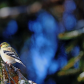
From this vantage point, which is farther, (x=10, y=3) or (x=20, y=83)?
(x=10, y=3)

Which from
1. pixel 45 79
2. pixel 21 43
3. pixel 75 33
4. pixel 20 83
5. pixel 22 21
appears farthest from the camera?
pixel 22 21

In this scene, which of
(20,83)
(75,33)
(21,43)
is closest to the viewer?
(20,83)

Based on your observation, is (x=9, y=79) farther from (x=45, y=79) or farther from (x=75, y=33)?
(x=45, y=79)

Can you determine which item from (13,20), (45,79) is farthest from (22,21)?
(45,79)

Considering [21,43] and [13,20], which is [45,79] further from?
[13,20]

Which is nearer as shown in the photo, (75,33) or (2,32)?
(75,33)

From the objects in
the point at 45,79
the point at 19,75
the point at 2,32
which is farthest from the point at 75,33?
the point at 19,75

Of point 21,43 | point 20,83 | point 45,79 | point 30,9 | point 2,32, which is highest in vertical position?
point 30,9

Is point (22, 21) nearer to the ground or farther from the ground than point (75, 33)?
farther from the ground

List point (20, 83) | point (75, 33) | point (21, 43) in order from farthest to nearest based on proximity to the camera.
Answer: point (21, 43) → point (75, 33) → point (20, 83)
